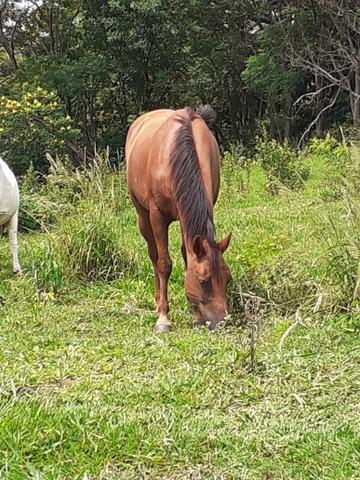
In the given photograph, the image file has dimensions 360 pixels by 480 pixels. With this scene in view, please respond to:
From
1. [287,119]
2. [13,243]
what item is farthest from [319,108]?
[13,243]

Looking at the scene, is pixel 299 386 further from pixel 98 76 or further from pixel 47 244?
pixel 98 76

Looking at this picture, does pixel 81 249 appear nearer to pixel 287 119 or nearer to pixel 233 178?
pixel 233 178

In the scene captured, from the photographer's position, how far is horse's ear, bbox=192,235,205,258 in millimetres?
3945

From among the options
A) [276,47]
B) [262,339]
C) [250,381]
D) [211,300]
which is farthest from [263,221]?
[276,47]

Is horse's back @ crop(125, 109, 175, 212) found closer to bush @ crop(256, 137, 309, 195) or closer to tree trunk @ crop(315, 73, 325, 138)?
bush @ crop(256, 137, 309, 195)

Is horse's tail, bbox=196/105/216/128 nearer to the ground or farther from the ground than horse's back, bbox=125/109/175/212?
farther from the ground

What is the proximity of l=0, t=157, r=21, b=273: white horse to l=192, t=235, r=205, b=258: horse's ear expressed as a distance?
2476mm

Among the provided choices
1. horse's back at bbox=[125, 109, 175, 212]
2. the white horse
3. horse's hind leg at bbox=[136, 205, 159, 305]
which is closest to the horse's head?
horse's back at bbox=[125, 109, 175, 212]

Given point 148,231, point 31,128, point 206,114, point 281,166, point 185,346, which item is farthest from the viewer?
point 31,128

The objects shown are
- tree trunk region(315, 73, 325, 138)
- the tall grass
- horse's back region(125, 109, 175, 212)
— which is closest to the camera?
horse's back region(125, 109, 175, 212)

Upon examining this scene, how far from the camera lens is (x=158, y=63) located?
20.6 meters

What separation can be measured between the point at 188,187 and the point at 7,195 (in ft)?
8.04

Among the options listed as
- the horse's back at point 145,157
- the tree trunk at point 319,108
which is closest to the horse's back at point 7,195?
the horse's back at point 145,157

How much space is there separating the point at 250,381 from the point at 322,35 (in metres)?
17.5
